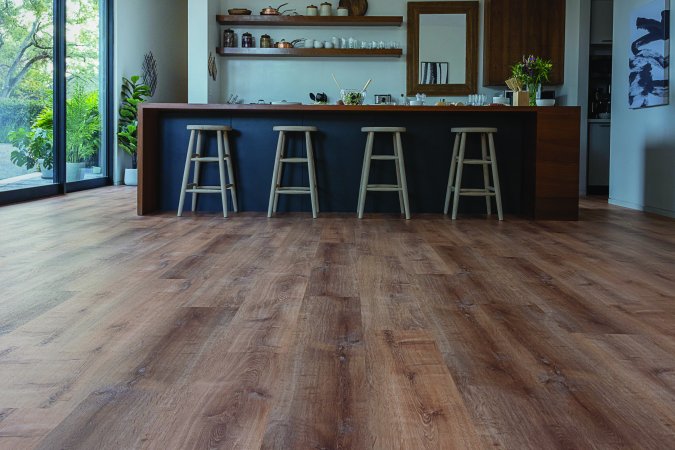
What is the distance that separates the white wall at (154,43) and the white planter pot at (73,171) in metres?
0.92

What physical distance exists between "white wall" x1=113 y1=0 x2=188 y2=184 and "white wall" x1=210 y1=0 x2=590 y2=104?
124cm

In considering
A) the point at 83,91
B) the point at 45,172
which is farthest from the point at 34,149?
the point at 83,91

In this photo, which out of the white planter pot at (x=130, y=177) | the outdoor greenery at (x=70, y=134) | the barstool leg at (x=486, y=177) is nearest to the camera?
the barstool leg at (x=486, y=177)

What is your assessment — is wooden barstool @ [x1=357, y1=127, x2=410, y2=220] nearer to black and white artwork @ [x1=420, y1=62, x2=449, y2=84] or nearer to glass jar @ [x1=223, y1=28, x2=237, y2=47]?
black and white artwork @ [x1=420, y1=62, x2=449, y2=84]

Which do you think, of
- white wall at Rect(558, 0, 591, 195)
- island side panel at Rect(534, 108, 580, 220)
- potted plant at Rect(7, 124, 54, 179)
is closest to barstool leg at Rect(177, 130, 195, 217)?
potted plant at Rect(7, 124, 54, 179)

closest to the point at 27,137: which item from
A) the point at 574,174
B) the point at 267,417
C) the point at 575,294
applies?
the point at 574,174

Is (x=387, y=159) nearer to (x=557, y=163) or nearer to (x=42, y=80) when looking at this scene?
(x=557, y=163)

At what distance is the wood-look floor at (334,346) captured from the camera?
51.1 inches

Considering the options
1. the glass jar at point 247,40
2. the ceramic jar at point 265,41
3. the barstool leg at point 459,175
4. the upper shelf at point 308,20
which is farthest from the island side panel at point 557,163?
the glass jar at point 247,40

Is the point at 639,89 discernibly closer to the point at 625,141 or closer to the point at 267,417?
the point at 625,141

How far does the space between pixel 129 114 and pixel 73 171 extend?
1160mm

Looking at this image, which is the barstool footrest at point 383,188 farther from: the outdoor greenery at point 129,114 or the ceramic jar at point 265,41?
the outdoor greenery at point 129,114

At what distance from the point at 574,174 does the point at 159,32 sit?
615 cm

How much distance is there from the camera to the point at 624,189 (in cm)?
641
